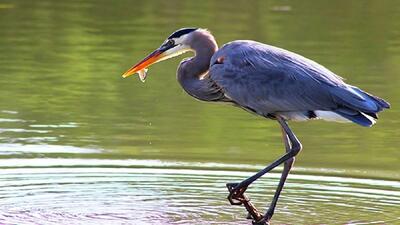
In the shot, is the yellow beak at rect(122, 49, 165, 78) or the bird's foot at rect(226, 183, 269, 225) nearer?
the bird's foot at rect(226, 183, 269, 225)

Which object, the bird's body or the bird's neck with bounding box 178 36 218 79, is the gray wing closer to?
the bird's body

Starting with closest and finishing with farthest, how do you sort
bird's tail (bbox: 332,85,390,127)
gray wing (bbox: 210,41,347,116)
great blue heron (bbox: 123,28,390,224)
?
bird's tail (bbox: 332,85,390,127), great blue heron (bbox: 123,28,390,224), gray wing (bbox: 210,41,347,116)

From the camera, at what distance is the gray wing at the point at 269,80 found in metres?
9.23

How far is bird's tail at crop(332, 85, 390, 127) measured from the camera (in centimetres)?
891

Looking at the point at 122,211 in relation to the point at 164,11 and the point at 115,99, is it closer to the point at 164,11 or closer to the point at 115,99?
the point at 115,99

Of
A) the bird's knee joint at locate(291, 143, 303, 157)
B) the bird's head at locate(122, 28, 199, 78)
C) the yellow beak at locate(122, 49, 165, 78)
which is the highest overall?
the bird's head at locate(122, 28, 199, 78)

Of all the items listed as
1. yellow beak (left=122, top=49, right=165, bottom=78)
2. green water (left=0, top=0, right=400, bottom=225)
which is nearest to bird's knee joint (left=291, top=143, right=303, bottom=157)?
green water (left=0, top=0, right=400, bottom=225)

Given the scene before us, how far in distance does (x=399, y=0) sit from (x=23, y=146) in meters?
18.1

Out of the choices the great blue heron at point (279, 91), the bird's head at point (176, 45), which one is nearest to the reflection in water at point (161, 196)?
the great blue heron at point (279, 91)

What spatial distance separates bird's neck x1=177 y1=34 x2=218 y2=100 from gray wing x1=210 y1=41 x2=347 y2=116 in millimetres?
366

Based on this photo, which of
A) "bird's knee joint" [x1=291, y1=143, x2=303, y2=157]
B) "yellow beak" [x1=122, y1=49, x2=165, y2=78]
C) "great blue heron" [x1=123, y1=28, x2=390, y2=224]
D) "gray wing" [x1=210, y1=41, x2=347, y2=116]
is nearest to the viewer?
"great blue heron" [x1=123, y1=28, x2=390, y2=224]

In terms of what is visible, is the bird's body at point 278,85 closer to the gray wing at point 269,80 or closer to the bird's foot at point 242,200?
the gray wing at point 269,80

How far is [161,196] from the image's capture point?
9.83 meters

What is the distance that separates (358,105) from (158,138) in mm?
3730
